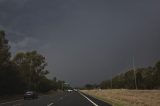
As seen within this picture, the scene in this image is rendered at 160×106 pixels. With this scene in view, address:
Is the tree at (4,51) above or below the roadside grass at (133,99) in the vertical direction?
above

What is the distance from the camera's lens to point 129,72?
551 ft

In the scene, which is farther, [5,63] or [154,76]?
[154,76]

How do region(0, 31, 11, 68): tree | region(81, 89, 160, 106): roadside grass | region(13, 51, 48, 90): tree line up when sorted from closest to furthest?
region(81, 89, 160, 106): roadside grass → region(0, 31, 11, 68): tree → region(13, 51, 48, 90): tree

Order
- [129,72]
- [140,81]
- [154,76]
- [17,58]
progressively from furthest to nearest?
[129,72], [140,81], [154,76], [17,58]

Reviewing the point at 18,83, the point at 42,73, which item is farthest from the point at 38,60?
the point at 18,83

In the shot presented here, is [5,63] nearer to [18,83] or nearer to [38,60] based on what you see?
[18,83]

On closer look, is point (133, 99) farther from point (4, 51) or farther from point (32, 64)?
point (32, 64)

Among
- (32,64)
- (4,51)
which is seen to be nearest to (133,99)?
(4,51)

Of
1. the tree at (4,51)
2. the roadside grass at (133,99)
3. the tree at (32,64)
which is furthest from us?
the tree at (32,64)

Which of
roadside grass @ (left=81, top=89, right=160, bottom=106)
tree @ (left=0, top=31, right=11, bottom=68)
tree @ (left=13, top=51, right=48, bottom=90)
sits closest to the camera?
roadside grass @ (left=81, top=89, right=160, bottom=106)

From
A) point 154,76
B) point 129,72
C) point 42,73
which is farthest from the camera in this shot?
→ point 129,72

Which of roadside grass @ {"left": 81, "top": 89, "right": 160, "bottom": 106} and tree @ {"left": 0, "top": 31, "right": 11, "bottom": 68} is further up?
tree @ {"left": 0, "top": 31, "right": 11, "bottom": 68}

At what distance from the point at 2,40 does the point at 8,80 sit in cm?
824

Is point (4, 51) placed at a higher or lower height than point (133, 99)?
higher
